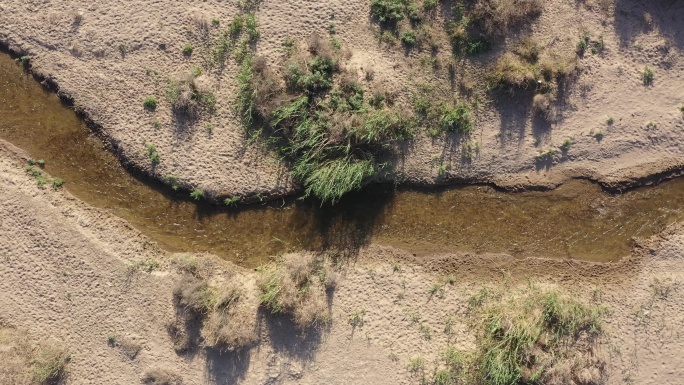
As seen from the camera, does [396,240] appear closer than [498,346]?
No

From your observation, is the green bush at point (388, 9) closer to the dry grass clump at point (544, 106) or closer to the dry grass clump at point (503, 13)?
the dry grass clump at point (503, 13)

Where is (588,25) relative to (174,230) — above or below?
above

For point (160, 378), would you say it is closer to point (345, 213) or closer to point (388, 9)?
point (345, 213)

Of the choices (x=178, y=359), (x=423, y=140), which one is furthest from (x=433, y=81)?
(x=178, y=359)

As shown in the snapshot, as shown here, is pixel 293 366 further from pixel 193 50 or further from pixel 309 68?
pixel 193 50

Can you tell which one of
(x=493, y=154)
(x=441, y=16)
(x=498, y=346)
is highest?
(x=441, y=16)

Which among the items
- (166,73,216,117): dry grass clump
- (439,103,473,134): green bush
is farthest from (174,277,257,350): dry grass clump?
(439,103,473,134): green bush

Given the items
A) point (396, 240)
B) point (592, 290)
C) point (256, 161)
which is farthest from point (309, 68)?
point (592, 290)
